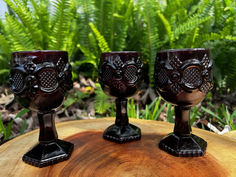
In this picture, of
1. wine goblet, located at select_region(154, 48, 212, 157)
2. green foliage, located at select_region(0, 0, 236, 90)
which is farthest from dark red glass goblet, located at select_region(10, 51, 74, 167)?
green foliage, located at select_region(0, 0, 236, 90)

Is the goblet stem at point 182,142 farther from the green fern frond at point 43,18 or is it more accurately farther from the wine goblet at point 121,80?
the green fern frond at point 43,18

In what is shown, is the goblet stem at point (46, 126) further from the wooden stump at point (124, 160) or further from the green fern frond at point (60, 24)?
the green fern frond at point (60, 24)

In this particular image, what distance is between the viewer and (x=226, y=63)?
1.90 meters

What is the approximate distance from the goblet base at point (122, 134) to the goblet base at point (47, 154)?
192 mm

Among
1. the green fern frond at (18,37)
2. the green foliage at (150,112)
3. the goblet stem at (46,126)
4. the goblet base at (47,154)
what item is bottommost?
the green foliage at (150,112)

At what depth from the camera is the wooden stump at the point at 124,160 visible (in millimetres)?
663

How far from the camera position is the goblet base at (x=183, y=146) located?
763mm

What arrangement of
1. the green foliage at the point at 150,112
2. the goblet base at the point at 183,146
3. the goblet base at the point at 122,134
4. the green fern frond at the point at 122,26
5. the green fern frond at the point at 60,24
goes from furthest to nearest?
the green fern frond at the point at 122,26
the green fern frond at the point at 60,24
the green foliage at the point at 150,112
the goblet base at the point at 122,134
the goblet base at the point at 183,146

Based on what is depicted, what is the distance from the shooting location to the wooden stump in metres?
0.66

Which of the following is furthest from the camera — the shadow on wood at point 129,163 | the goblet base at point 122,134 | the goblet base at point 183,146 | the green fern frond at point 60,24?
the green fern frond at point 60,24

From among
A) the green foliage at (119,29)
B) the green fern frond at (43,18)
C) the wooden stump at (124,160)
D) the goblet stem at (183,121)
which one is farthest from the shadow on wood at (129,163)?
the green fern frond at (43,18)

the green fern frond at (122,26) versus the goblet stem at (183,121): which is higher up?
the green fern frond at (122,26)

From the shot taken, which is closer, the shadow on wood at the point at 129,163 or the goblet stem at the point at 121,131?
the shadow on wood at the point at 129,163

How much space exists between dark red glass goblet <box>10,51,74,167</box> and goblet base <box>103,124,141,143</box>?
0.19m
